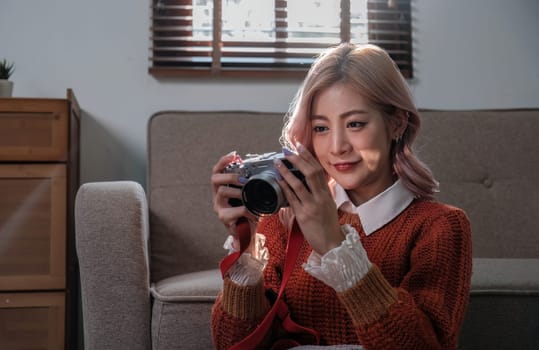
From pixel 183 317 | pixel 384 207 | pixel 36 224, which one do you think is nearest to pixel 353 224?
pixel 384 207

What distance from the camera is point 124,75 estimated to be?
208 centimetres

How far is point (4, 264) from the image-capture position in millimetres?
1602

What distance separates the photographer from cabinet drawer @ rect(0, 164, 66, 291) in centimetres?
160

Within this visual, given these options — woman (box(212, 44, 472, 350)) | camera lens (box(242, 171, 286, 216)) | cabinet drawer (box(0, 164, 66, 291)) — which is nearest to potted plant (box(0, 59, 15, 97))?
cabinet drawer (box(0, 164, 66, 291))

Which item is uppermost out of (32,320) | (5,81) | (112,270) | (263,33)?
(263,33)

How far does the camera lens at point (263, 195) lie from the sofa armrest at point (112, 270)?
58cm

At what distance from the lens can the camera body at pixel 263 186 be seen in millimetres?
758

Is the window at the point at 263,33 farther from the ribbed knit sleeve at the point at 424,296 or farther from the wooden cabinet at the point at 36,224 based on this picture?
the ribbed knit sleeve at the point at 424,296

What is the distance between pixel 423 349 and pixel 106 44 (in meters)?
1.67

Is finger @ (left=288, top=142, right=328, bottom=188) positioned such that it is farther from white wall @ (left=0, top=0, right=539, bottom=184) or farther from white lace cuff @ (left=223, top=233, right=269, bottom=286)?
white wall @ (left=0, top=0, right=539, bottom=184)

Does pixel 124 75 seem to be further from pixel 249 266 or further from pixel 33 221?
pixel 249 266

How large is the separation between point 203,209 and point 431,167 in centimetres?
70

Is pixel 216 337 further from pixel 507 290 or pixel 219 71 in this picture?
pixel 219 71

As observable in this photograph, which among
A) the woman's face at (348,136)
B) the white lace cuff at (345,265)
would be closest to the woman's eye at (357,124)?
the woman's face at (348,136)
